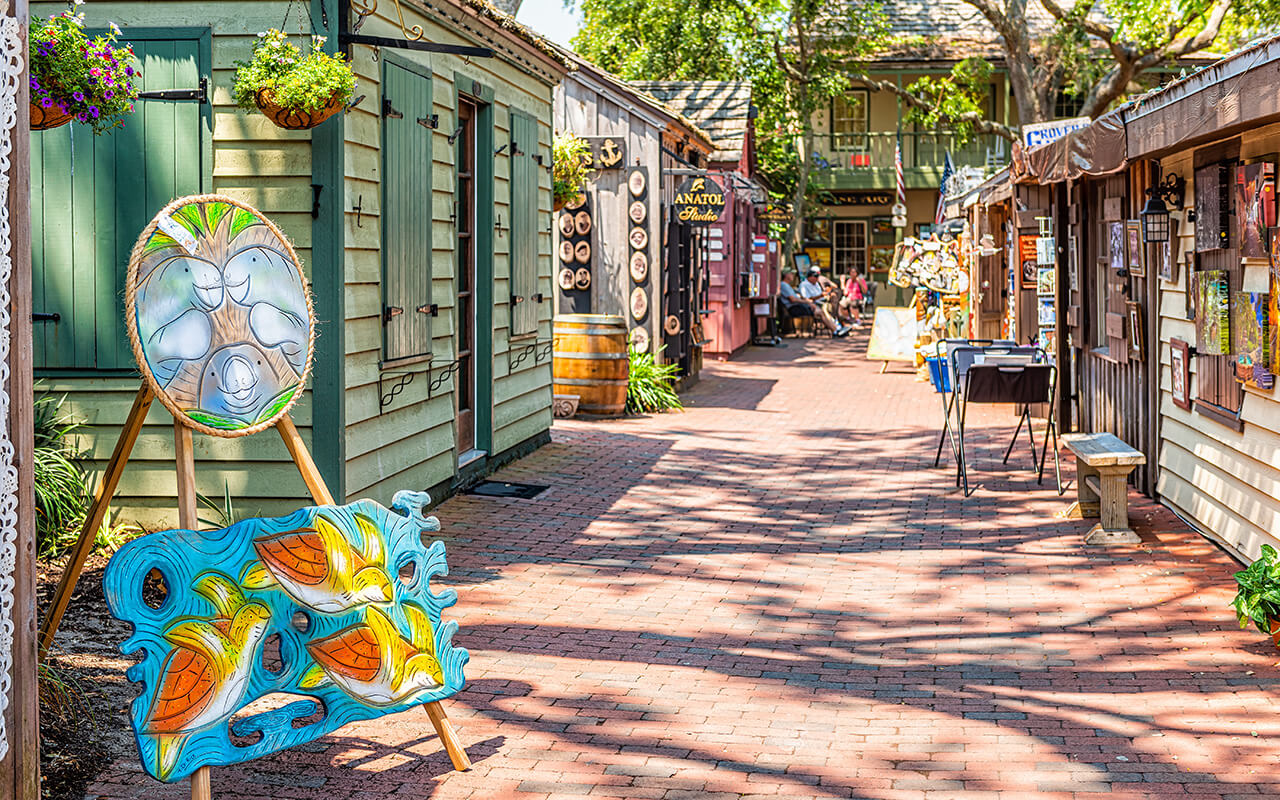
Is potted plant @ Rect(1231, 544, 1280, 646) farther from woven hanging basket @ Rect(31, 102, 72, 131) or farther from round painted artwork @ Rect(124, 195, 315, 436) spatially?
woven hanging basket @ Rect(31, 102, 72, 131)

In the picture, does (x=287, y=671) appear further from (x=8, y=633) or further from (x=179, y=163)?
(x=179, y=163)

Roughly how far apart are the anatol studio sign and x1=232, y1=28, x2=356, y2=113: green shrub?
1005 cm

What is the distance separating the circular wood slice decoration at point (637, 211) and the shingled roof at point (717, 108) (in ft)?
22.3

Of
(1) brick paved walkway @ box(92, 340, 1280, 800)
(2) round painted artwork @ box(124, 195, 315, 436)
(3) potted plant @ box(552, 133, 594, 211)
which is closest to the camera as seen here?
(2) round painted artwork @ box(124, 195, 315, 436)

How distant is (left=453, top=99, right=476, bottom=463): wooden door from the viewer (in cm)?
985

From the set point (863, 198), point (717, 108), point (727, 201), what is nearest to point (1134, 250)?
point (727, 201)

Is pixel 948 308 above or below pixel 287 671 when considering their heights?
A: above

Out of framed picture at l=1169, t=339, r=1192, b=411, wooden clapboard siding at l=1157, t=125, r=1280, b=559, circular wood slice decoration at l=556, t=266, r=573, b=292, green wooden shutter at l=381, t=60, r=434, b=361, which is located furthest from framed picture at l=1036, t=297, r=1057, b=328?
green wooden shutter at l=381, t=60, r=434, b=361

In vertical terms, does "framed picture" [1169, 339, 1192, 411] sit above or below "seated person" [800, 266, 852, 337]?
below

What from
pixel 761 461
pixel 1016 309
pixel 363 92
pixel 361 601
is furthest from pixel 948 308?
pixel 361 601

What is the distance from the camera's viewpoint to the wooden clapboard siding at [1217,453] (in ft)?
22.1

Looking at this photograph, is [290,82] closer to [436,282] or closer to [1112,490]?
[436,282]

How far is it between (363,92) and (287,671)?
13.8ft

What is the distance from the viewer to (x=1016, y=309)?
15.9 metres
